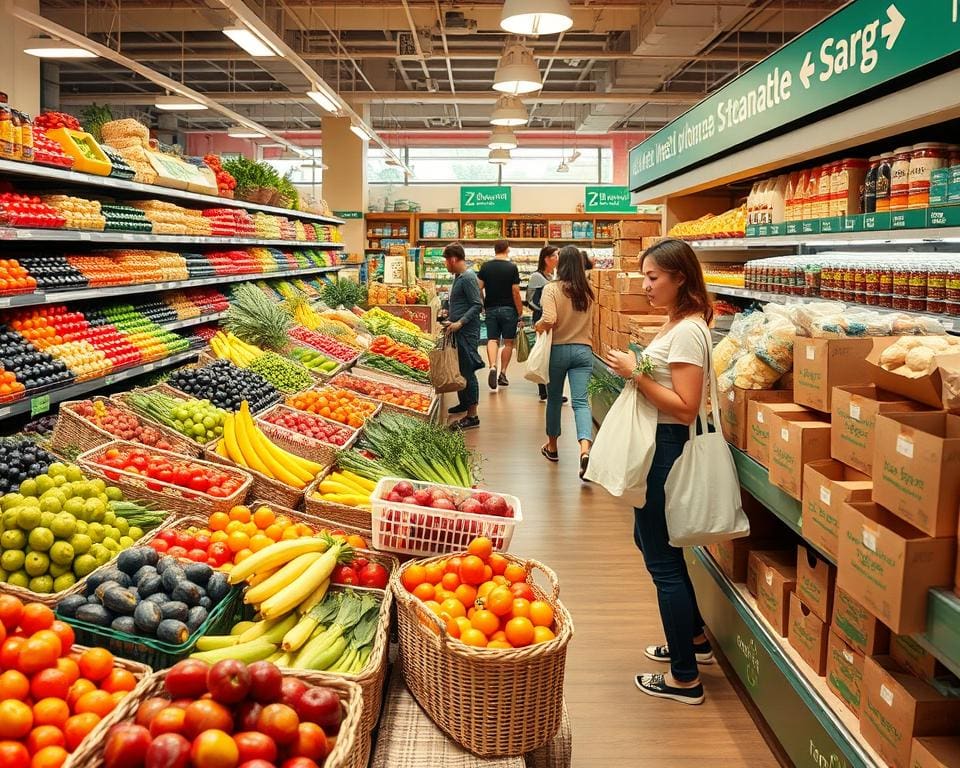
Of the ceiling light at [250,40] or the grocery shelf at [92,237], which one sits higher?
the ceiling light at [250,40]

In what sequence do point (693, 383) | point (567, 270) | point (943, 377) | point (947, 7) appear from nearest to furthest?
point (943, 377)
point (947, 7)
point (693, 383)
point (567, 270)

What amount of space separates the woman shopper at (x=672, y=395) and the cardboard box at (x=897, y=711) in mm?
936

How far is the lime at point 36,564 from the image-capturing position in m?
2.62

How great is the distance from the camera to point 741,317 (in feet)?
14.2

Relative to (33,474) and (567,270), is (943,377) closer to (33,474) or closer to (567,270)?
(33,474)

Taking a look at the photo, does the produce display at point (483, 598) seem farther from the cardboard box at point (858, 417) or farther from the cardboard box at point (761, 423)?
the cardboard box at point (761, 423)

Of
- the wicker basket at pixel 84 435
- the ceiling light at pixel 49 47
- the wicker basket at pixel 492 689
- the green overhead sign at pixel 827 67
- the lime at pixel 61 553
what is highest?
the ceiling light at pixel 49 47

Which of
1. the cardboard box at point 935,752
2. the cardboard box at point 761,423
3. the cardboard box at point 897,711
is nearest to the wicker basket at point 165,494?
the cardboard box at point 761,423

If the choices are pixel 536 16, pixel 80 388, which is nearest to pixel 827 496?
pixel 80 388

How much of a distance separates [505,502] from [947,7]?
215 centimetres

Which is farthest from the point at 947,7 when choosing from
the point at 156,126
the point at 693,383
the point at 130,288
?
the point at 156,126

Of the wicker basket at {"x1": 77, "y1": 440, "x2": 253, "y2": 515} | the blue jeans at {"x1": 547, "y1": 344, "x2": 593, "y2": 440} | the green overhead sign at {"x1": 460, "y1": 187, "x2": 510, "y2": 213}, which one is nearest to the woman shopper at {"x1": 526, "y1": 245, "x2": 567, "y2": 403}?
the blue jeans at {"x1": 547, "y1": 344, "x2": 593, "y2": 440}

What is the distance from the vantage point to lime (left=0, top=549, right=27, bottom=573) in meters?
2.62

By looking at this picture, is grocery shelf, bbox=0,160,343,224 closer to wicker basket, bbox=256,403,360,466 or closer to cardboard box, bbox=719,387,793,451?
wicker basket, bbox=256,403,360,466
